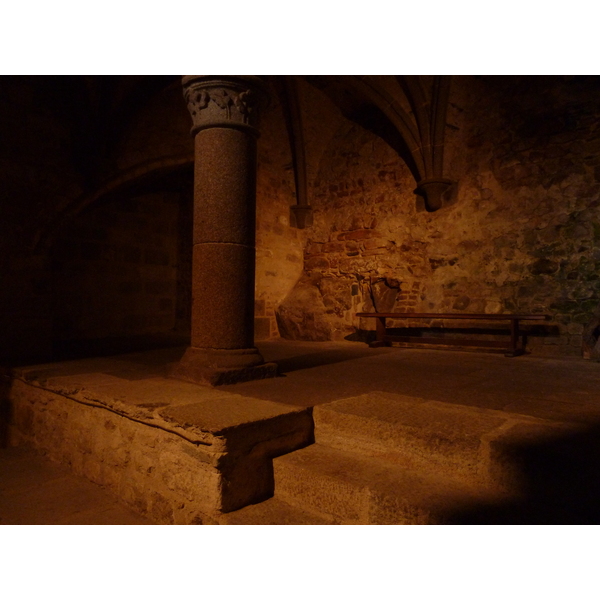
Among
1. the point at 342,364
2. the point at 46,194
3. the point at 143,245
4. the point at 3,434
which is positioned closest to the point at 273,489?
the point at 342,364

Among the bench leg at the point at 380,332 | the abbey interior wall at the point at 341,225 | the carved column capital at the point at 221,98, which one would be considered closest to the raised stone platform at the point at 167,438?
the carved column capital at the point at 221,98

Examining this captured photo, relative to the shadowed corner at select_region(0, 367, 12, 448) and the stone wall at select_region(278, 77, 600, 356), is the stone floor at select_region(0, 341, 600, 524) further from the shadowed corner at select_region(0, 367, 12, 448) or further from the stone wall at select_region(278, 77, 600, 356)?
the stone wall at select_region(278, 77, 600, 356)

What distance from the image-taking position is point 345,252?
744 cm

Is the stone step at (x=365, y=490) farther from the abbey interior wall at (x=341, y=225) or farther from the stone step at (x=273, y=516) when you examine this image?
the abbey interior wall at (x=341, y=225)

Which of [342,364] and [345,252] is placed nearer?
[342,364]

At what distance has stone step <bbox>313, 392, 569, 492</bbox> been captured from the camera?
1813mm

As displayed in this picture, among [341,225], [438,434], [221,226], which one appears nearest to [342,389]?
[438,434]

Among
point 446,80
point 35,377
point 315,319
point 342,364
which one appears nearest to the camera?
point 35,377

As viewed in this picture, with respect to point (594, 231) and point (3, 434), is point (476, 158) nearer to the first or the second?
point (594, 231)

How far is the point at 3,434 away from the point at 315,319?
4483 millimetres

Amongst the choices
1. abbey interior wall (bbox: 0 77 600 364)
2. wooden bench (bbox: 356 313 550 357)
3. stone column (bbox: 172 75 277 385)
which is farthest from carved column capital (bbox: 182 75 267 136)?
wooden bench (bbox: 356 313 550 357)

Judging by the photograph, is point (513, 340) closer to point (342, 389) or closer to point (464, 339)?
point (464, 339)

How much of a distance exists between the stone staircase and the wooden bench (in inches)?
115

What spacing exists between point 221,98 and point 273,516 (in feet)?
8.91
